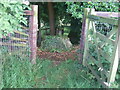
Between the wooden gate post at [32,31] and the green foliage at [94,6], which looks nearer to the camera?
the wooden gate post at [32,31]

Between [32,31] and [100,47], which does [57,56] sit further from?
[100,47]

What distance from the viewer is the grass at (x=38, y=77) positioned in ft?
10.8

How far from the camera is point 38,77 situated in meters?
3.72

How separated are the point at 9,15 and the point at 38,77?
161cm

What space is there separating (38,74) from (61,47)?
3.56 m

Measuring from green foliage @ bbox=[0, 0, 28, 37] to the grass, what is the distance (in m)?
0.90

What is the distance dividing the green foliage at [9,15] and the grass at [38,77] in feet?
2.96

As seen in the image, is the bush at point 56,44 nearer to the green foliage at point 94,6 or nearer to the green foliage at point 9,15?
the green foliage at point 94,6

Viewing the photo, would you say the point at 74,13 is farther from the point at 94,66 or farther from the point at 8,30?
the point at 8,30

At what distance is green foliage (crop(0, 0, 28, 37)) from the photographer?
296 centimetres

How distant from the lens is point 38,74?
3.82 metres

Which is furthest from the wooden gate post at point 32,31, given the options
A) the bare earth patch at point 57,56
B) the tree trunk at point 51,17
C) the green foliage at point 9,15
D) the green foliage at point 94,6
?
the tree trunk at point 51,17

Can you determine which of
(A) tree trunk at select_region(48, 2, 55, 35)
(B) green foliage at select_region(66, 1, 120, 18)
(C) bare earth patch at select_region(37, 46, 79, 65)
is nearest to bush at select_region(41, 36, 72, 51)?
(C) bare earth patch at select_region(37, 46, 79, 65)

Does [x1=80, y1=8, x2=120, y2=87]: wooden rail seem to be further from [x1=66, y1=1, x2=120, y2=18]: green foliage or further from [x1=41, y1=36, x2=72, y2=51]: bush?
[x1=41, y1=36, x2=72, y2=51]: bush
